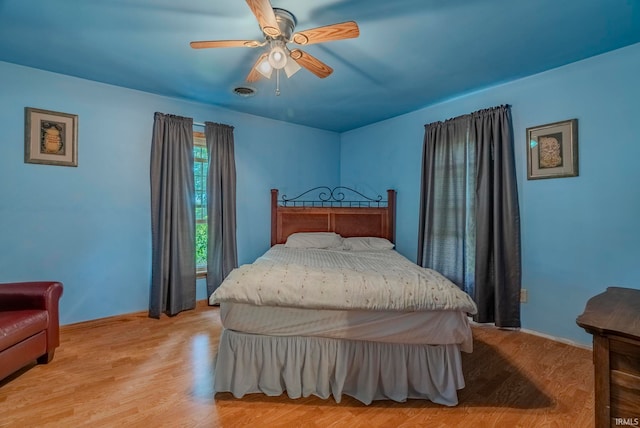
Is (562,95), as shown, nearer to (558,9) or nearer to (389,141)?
(558,9)

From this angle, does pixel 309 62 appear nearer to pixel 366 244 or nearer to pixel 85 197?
pixel 366 244

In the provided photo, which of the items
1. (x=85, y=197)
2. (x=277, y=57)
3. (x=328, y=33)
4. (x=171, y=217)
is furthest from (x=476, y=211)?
(x=85, y=197)

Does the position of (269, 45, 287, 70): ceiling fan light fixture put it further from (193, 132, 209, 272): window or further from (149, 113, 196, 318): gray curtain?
(193, 132, 209, 272): window

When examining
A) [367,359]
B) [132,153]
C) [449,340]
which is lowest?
[367,359]

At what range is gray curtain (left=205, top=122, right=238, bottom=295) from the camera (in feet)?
11.8

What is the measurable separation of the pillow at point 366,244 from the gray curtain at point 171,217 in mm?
1895

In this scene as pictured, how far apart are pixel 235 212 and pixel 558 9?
353cm

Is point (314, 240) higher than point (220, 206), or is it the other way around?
point (220, 206)

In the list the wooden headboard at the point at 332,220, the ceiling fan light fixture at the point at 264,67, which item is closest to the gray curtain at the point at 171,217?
the wooden headboard at the point at 332,220

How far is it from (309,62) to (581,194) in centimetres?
256

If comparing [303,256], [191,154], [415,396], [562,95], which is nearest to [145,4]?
[191,154]

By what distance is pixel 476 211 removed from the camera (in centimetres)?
311

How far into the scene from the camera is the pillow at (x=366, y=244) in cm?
363

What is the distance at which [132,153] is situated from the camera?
3.22 metres
